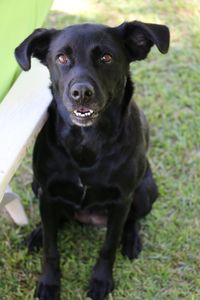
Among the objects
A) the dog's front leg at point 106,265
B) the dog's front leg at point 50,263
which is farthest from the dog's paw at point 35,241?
the dog's front leg at point 106,265

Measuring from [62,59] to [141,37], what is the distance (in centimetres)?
33

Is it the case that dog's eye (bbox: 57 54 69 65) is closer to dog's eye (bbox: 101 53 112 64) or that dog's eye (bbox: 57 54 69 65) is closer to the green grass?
dog's eye (bbox: 101 53 112 64)

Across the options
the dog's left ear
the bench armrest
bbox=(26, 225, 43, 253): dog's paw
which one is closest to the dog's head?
the dog's left ear

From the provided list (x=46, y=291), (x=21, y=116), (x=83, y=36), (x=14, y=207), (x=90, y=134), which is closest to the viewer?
(x=83, y=36)

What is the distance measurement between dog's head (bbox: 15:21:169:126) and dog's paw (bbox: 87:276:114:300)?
3.09 feet

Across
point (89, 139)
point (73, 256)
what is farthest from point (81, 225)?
point (89, 139)

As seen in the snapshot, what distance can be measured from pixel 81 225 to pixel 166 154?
74 centimetres

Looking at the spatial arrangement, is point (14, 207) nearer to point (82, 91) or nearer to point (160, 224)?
point (160, 224)

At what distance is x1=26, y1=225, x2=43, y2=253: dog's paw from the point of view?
9.55 feet

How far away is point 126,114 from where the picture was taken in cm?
234

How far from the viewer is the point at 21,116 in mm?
2229

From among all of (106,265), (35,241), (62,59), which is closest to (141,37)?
(62,59)

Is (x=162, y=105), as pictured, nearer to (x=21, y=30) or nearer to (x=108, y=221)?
(x=108, y=221)

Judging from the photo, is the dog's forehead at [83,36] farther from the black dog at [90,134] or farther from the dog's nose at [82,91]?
the dog's nose at [82,91]
